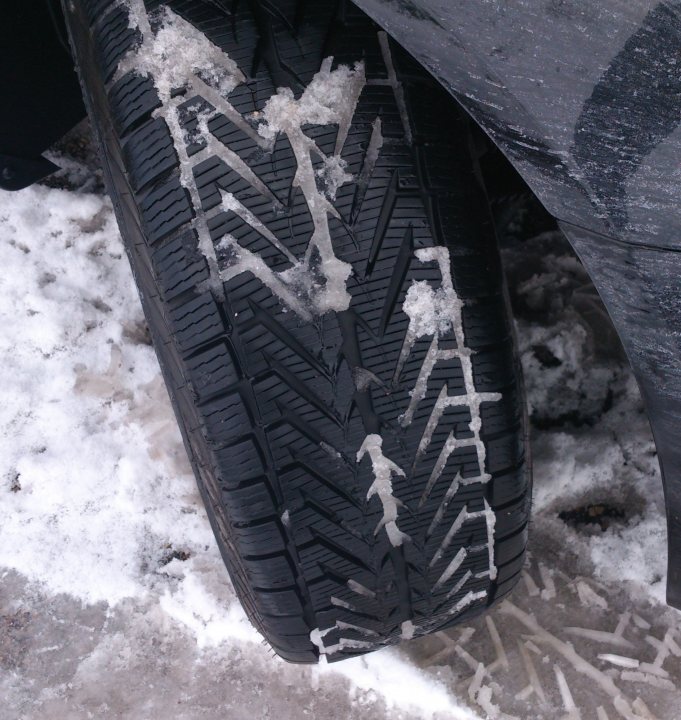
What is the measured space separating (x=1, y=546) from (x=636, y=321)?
1.75m

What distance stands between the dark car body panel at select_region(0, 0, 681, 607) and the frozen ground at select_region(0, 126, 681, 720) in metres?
1.02

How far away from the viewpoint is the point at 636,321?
34.5 inches

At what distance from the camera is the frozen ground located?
1.82 m

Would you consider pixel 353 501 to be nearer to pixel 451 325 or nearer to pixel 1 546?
pixel 451 325

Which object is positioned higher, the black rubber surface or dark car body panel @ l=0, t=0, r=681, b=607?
dark car body panel @ l=0, t=0, r=681, b=607

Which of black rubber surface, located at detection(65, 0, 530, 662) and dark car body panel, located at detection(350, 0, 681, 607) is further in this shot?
black rubber surface, located at detection(65, 0, 530, 662)

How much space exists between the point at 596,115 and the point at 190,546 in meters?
1.54

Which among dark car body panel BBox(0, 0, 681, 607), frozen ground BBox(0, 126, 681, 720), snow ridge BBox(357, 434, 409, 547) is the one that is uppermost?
dark car body panel BBox(0, 0, 681, 607)

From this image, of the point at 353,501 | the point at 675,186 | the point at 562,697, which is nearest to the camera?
the point at 675,186

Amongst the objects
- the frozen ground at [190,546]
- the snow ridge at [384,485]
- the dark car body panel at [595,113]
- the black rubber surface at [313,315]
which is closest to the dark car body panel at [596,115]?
the dark car body panel at [595,113]

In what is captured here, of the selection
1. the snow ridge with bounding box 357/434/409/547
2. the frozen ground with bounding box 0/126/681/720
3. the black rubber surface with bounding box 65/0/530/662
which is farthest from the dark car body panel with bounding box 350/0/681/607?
the frozen ground with bounding box 0/126/681/720

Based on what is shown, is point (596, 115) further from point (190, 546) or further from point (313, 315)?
point (190, 546)

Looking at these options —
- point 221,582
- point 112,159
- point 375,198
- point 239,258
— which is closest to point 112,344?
point 221,582

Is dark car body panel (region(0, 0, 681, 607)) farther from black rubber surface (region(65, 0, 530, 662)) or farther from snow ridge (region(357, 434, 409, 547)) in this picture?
snow ridge (region(357, 434, 409, 547))
